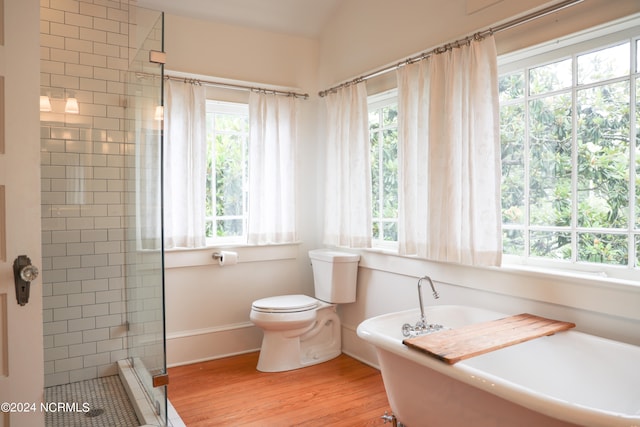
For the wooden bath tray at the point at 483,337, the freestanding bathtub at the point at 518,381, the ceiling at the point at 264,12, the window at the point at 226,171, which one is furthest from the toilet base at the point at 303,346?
the ceiling at the point at 264,12

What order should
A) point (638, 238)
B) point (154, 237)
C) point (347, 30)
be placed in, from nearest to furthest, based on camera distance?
1. point (638, 238)
2. point (154, 237)
3. point (347, 30)

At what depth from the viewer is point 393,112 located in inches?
130

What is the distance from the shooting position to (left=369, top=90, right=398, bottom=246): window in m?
3.28

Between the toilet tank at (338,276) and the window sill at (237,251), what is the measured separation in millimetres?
422

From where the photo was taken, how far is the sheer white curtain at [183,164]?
3.26 metres

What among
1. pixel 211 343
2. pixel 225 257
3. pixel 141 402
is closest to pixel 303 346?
pixel 211 343

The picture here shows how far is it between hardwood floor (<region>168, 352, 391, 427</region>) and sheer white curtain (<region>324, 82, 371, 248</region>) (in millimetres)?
967

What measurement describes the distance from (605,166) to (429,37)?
4.30ft

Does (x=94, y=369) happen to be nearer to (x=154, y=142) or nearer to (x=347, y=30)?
(x=154, y=142)

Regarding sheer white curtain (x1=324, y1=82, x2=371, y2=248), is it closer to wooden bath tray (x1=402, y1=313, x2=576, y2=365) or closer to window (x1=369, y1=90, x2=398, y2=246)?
window (x1=369, y1=90, x2=398, y2=246)

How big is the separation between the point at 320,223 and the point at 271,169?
0.69 m

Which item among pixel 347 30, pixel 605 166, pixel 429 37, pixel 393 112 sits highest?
pixel 347 30

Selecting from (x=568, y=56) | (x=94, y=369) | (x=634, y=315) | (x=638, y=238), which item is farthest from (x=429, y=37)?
(x=94, y=369)

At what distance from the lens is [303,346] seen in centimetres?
339
